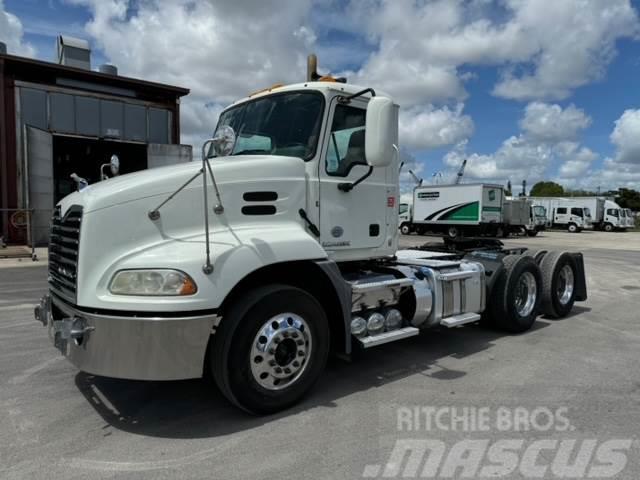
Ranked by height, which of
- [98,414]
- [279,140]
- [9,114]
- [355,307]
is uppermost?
[9,114]

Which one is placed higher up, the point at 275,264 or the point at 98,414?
the point at 275,264

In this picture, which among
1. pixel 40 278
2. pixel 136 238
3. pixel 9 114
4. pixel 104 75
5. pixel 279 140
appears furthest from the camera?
pixel 104 75

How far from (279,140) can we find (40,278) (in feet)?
31.0

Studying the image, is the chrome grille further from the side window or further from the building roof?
the building roof

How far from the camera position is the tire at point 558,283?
7.52 m

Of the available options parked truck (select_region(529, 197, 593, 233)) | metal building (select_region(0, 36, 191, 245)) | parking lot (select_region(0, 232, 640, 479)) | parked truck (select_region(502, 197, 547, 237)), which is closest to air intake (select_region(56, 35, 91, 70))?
metal building (select_region(0, 36, 191, 245))

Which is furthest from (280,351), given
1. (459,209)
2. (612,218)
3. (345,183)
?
(612,218)

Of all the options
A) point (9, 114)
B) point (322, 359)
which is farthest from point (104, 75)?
point (322, 359)

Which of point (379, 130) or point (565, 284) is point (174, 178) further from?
point (565, 284)

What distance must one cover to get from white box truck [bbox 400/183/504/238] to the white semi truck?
2705 centimetres

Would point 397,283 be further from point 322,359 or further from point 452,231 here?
point 452,231

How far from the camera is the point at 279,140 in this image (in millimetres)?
4652

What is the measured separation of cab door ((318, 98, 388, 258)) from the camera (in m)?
4.62

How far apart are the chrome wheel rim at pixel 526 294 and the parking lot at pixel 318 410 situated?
678mm
